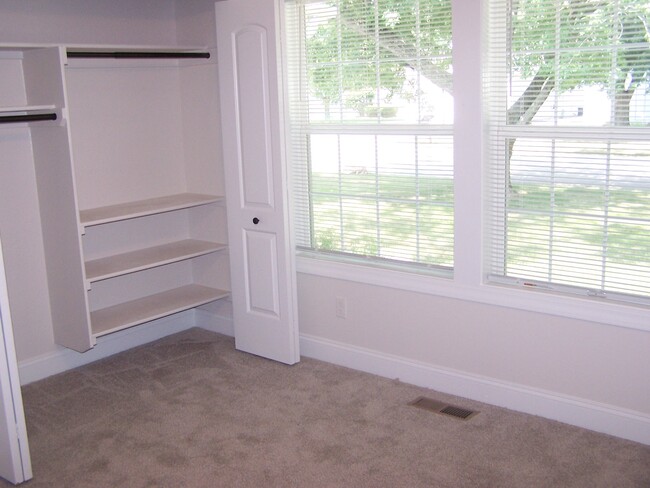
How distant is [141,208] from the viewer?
444 centimetres

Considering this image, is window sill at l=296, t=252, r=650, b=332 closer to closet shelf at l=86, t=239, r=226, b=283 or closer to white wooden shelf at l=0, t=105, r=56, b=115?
closet shelf at l=86, t=239, r=226, b=283

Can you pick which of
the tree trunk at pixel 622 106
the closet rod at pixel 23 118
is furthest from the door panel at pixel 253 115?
the tree trunk at pixel 622 106

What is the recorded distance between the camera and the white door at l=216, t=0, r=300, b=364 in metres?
4.13

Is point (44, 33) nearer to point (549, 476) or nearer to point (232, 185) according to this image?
point (232, 185)

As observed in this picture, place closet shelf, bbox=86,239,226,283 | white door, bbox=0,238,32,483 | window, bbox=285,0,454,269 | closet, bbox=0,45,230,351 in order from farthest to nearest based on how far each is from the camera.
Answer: closet shelf, bbox=86,239,226,283 → closet, bbox=0,45,230,351 → window, bbox=285,0,454,269 → white door, bbox=0,238,32,483

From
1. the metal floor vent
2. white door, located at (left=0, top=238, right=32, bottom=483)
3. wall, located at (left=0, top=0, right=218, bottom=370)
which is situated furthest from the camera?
wall, located at (left=0, top=0, right=218, bottom=370)

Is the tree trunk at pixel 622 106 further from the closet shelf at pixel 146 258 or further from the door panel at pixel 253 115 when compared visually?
the closet shelf at pixel 146 258

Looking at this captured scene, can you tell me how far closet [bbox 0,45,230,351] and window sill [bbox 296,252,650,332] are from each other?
36.9 inches

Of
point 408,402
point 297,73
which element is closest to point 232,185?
point 297,73

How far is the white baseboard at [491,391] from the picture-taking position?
11.1 ft

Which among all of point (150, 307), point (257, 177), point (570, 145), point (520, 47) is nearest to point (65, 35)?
point (257, 177)

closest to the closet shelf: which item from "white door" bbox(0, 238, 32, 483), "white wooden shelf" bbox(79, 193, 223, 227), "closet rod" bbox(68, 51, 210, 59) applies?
"white wooden shelf" bbox(79, 193, 223, 227)

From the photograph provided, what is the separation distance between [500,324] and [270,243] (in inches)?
56.2

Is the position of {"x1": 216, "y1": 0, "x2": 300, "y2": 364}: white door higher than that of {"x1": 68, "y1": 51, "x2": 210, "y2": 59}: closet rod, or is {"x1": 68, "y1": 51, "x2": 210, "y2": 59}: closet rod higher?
{"x1": 68, "y1": 51, "x2": 210, "y2": 59}: closet rod
